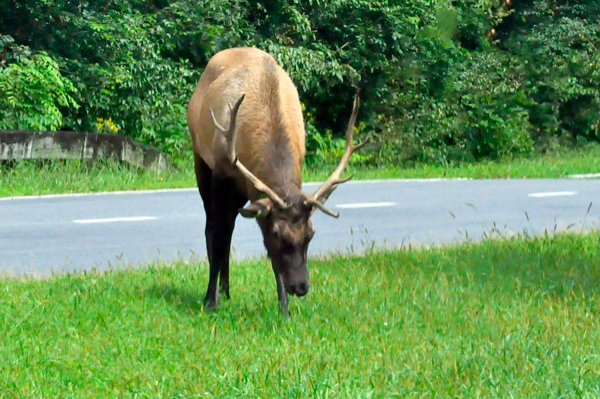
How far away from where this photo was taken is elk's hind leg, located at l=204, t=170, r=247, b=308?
24.8 feet

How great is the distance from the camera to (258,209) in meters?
6.42

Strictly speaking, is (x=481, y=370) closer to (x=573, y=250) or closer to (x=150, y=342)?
(x=150, y=342)

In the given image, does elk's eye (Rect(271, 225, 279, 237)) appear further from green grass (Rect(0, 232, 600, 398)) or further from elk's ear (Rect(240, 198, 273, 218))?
green grass (Rect(0, 232, 600, 398))

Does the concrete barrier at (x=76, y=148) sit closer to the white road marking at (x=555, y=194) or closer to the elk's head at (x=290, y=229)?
the white road marking at (x=555, y=194)

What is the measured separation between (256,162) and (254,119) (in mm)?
379

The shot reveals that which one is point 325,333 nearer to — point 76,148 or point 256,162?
point 256,162

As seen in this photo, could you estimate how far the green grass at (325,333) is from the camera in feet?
17.6

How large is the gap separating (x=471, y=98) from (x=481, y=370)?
19.7 metres

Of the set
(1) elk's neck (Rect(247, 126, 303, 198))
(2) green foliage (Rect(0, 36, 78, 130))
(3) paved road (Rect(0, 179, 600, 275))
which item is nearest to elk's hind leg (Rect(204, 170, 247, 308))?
(1) elk's neck (Rect(247, 126, 303, 198))

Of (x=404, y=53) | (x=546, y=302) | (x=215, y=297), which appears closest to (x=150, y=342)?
(x=215, y=297)

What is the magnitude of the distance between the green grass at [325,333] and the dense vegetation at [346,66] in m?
10.7

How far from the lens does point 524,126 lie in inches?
979

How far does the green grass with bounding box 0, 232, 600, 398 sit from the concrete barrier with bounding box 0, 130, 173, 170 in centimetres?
805

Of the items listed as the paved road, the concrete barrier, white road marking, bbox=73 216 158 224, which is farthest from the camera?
the concrete barrier
